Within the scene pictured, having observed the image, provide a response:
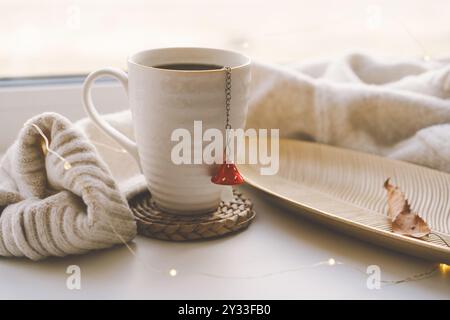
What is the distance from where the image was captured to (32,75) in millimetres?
841

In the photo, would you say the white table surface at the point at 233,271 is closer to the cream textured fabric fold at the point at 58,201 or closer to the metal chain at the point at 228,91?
the cream textured fabric fold at the point at 58,201

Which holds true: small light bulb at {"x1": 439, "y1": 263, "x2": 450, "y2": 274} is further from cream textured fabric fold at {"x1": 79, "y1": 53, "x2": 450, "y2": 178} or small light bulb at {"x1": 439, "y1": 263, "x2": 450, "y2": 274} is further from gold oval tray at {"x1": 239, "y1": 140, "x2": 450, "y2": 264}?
cream textured fabric fold at {"x1": 79, "y1": 53, "x2": 450, "y2": 178}

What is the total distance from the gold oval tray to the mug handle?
13 centimetres

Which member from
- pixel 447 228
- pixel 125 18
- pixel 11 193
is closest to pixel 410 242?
pixel 447 228

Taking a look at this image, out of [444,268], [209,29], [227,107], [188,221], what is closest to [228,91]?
[227,107]

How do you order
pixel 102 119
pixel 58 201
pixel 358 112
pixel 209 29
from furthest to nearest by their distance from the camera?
pixel 209 29, pixel 358 112, pixel 102 119, pixel 58 201

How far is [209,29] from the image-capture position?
0.93 metres

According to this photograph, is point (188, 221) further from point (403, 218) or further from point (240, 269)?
point (403, 218)

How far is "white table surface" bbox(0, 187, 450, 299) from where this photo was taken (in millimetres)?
519

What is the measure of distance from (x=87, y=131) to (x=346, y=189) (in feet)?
0.97

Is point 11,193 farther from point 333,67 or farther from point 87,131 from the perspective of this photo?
point 333,67

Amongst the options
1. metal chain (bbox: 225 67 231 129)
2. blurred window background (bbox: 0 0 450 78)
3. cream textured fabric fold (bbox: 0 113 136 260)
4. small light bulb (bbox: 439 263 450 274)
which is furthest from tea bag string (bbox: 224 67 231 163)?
blurred window background (bbox: 0 0 450 78)

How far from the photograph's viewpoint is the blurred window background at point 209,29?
85 cm

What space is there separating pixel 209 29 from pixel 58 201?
47 centimetres
